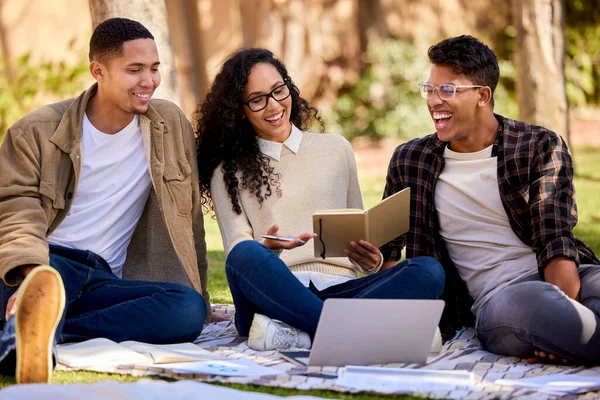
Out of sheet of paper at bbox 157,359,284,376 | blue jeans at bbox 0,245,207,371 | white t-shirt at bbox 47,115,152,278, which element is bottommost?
sheet of paper at bbox 157,359,284,376

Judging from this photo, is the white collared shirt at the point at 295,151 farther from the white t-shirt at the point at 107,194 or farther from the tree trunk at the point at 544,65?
the tree trunk at the point at 544,65

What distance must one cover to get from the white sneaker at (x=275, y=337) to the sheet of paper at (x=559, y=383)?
0.93 meters

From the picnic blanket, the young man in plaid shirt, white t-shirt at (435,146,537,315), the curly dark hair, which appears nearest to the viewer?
the picnic blanket

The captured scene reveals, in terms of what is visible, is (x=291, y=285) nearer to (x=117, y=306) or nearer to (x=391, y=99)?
(x=117, y=306)

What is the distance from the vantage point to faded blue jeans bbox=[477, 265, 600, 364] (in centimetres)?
373

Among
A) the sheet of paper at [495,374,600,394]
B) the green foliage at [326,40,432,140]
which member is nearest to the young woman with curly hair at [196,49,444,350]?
the sheet of paper at [495,374,600,394]

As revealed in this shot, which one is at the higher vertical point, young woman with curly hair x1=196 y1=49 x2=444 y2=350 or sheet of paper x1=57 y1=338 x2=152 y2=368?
young woman with curly hair x1=196 y1=49 x2=444 y2=350

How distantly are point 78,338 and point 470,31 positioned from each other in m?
12.0

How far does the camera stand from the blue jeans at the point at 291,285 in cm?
403

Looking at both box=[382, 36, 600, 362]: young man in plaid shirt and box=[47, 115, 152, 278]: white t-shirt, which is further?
box=[47, 115, 152, 278]: white t-shirt

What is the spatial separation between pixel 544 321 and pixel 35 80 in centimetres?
992

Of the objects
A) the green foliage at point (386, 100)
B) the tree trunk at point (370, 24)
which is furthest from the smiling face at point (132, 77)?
the tree trunk at point (370, 24)

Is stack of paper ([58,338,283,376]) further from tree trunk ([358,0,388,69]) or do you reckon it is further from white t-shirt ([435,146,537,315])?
tree trunk ([358,0,388,69])

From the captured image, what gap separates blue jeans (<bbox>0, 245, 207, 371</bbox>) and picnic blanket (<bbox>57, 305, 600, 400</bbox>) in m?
0.20
